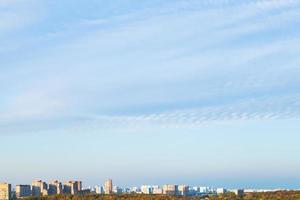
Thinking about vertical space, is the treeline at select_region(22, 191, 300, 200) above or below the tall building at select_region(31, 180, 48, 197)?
below

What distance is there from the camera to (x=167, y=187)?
136500 millimetres

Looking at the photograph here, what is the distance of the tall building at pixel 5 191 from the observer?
10081 centimetres

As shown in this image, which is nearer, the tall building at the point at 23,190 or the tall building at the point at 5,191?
the tall building at the point at 5,191

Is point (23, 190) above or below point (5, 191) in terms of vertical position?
above

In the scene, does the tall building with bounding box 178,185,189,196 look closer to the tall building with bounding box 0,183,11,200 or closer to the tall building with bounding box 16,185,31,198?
the tall building with bounding box 16,185,31,198

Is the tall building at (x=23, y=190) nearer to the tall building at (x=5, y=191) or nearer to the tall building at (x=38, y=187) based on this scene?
the tall building at (x=38, y=187)

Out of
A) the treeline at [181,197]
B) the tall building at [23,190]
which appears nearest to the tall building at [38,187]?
the tall building at [23,190]

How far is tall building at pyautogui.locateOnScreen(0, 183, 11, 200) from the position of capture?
101 metres

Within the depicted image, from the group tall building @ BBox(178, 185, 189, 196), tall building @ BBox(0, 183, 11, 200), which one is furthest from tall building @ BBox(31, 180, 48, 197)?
tall building @ BBox(178, 185, 189, 196)

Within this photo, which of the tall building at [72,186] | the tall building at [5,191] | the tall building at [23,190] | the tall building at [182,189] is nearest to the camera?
the tall building at [5,191]

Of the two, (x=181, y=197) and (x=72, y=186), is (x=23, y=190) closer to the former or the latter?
(x=72, y=186)

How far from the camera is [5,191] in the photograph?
335 ft

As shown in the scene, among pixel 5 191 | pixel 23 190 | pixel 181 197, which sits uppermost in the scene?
pixel 23 190

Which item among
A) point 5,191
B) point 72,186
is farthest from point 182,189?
point 5,191
